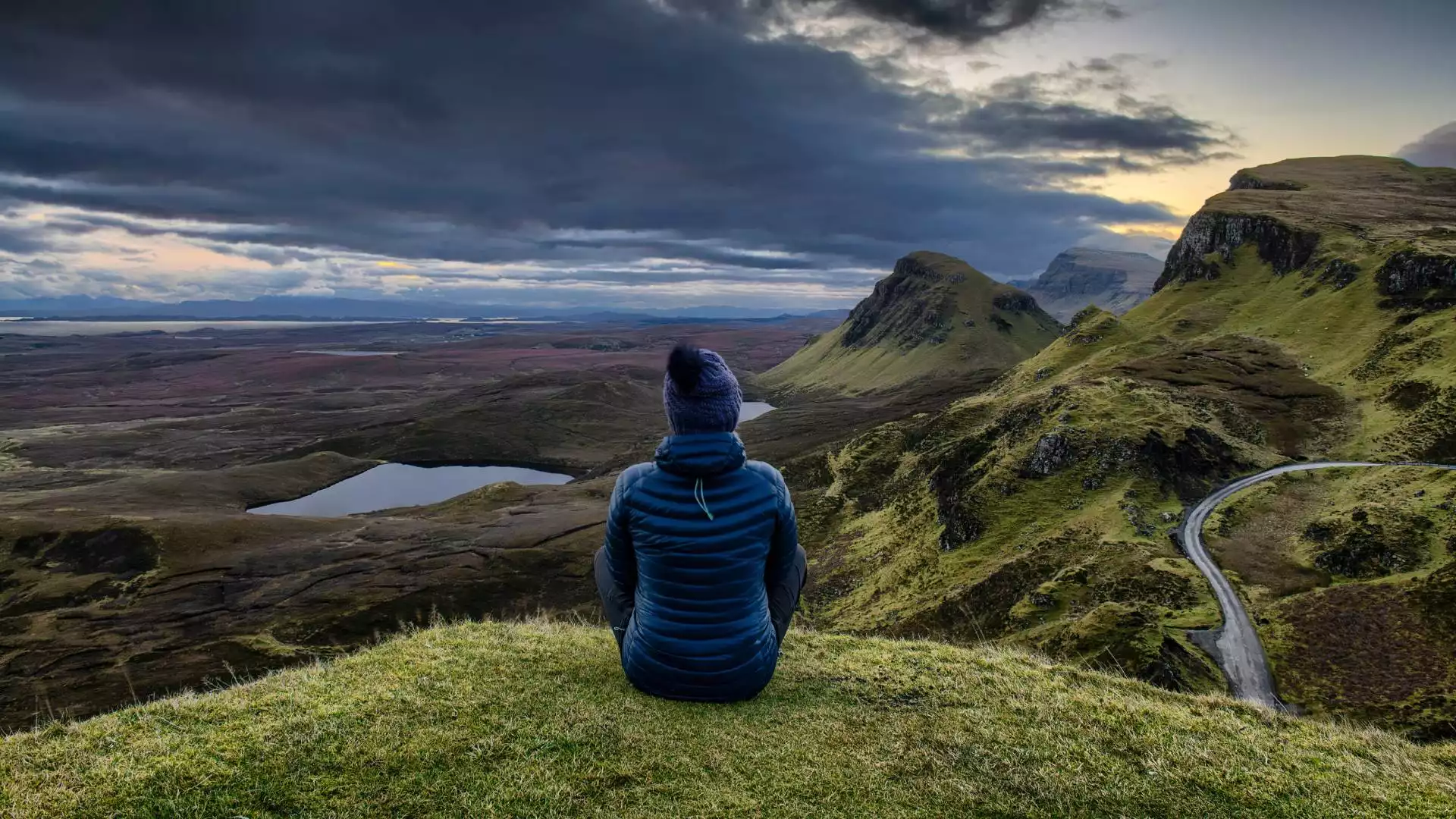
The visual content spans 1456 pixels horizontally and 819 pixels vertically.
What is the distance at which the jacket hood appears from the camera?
7.80 meters

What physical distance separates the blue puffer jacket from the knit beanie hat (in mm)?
161

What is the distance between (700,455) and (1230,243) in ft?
465

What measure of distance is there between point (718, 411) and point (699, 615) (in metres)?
2.48

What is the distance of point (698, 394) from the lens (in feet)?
26.0

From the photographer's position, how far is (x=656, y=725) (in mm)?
7730

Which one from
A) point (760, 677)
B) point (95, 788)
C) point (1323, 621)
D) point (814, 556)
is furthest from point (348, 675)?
point (814, 556)

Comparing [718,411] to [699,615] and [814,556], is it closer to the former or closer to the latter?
[699,615]

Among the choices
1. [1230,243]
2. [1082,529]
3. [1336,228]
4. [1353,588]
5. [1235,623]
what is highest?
[1336,228]

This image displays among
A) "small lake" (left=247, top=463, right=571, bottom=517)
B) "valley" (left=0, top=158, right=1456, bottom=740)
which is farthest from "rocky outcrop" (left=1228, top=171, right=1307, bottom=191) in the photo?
"small lake" (left=247, top=463, right=571, bottom=517)

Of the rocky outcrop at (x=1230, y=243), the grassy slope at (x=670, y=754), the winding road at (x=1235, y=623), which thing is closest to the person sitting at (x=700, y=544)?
the grassy slope at (x=670, y=754)

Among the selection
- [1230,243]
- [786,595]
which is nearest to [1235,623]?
[786,595]

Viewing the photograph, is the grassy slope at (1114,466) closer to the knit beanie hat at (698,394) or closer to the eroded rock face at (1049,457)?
the eroded rock face at (1049,457)

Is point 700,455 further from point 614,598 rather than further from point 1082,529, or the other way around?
point 1082,529

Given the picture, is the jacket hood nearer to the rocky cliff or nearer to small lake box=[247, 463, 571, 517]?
the rocky cliff
